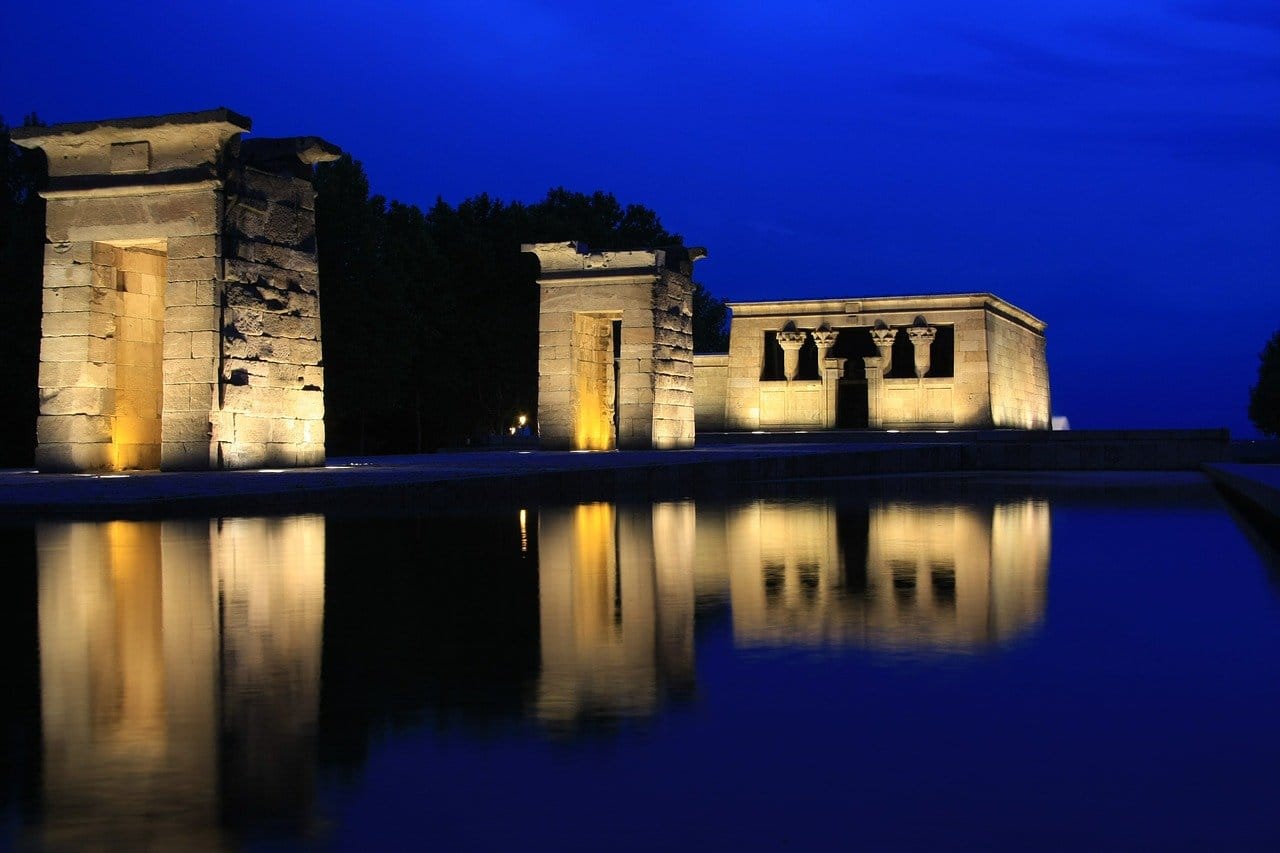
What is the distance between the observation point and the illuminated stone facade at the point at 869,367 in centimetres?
4478

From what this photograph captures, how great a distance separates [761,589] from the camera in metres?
7.63

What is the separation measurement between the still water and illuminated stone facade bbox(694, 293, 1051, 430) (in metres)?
35.9

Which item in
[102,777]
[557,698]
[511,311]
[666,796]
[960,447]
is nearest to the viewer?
[666,796]

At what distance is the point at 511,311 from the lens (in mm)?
53625

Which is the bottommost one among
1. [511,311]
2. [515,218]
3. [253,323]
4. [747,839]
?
[747,839]

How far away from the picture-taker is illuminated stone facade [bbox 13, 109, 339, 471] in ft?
65.3

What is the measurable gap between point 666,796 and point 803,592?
4224mm

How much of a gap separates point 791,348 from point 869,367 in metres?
2.91

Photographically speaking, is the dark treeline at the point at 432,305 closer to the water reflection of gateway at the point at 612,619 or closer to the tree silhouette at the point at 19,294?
the tree silhouette at the point at 19,294

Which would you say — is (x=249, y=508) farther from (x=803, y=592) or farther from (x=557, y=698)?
(x=557, y=698)

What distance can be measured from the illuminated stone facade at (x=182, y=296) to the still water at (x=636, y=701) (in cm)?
1079

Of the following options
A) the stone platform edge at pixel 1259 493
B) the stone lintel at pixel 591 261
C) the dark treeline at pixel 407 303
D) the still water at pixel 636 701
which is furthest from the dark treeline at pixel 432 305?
the still water at pixel 636 701

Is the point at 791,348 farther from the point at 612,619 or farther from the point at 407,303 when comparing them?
the point at 612,619

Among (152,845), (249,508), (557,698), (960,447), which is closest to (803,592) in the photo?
(557,698)
